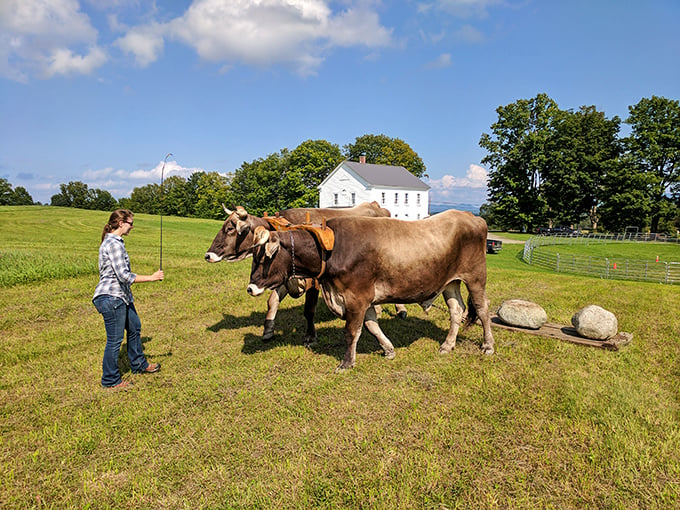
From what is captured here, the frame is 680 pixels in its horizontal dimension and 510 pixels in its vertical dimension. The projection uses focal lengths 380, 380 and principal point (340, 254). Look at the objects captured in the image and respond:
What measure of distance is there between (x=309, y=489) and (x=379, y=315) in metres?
6.08

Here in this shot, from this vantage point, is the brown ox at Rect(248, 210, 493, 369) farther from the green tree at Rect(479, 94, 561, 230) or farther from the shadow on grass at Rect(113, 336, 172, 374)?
the green tree at Rect(479, 94, 561, 230)

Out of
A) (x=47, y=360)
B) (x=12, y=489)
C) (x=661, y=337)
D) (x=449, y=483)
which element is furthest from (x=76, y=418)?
(x=661, y=337)

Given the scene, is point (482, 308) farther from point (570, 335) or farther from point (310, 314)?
point (310, 314)

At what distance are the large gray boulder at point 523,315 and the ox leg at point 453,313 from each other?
149cm

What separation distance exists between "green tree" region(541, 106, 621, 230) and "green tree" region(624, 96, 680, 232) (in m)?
4.11

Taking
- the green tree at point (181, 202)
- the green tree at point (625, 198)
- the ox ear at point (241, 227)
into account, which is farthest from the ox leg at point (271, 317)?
the green tree at point (181, 202)

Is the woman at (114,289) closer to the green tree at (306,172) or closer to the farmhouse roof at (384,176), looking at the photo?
the farmhouse roof at (384,176)

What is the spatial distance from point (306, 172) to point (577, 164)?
41945mm

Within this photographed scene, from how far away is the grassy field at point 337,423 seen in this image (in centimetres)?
365

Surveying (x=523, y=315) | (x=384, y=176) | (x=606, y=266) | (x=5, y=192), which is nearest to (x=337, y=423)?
(x=523, y=315)

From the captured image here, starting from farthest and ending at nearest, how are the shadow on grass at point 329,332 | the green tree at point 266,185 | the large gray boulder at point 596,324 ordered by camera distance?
the green tree at point 266,185, the shadow on grass at point 329,332, the large gray boulder at point 596,324

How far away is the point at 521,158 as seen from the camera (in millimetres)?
56844

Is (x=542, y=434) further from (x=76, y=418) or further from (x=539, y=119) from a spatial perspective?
(x=539, y=119)

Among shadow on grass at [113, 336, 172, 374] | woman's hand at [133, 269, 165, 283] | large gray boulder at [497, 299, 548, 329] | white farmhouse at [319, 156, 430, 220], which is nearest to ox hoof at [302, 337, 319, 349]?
shadow on grass at [113, 336, 172, 374]
